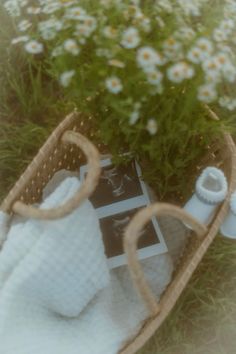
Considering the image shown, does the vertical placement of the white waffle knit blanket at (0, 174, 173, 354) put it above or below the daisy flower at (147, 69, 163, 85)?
below

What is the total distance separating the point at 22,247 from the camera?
0.96m

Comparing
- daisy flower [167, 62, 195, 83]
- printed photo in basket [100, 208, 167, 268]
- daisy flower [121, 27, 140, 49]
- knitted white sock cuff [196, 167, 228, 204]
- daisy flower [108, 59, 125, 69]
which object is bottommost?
printed photo in basket [100, 208, 167, 268]

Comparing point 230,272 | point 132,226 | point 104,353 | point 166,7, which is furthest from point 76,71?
point 230,272

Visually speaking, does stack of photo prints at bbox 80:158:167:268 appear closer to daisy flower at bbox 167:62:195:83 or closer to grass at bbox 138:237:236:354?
grass at bbox 138:237:236:354

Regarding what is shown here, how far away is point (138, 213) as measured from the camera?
82 cm

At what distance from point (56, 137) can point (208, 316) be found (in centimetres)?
68

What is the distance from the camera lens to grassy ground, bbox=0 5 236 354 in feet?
4.30

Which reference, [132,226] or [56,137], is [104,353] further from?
[56,137]

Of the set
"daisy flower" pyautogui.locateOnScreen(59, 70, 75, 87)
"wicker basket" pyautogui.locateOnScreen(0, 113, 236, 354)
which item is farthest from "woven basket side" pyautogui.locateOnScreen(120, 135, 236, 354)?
"daisy flower" pyautogui.locateOnScreen(59, 70, 75, 87)

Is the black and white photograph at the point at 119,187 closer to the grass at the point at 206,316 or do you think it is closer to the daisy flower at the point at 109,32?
the grass at the point at 206,316

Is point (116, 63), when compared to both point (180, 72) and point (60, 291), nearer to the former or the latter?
point (180, 72)

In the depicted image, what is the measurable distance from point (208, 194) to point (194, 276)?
429 millimetres

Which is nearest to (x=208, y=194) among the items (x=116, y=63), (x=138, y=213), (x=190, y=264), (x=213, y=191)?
(x=213, y=191)

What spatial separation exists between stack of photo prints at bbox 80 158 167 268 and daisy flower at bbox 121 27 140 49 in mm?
432
